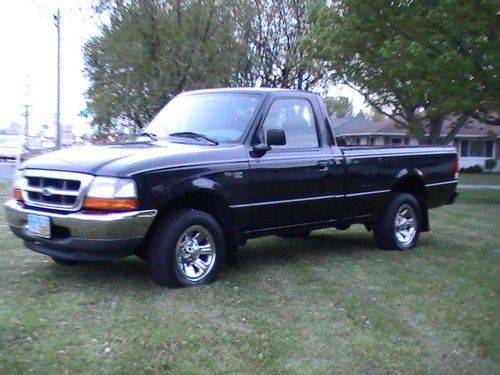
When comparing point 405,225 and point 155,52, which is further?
point 155,52

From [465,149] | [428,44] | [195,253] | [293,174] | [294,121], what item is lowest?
[195,253]

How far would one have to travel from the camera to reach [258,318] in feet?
18.2

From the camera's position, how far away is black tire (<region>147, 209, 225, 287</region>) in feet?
19.9

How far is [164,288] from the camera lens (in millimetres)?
6180

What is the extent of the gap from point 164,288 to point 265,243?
3.06 meters

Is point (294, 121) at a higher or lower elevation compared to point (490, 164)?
higher

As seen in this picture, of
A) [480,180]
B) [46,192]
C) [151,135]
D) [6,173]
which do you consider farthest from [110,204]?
[480,180]

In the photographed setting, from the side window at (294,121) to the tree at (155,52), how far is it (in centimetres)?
1907

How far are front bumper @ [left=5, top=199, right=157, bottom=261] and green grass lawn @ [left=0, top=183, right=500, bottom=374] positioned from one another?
0.37 metres

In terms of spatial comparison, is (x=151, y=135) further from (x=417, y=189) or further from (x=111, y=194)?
(x=417, y=189)

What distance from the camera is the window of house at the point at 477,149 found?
49.7 meters

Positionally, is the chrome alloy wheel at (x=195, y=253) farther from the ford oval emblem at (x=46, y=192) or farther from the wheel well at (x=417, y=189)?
the wheel well at (x=417, y=189)

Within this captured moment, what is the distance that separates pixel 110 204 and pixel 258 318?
1.57 metres

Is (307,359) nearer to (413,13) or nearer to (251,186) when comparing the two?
(251,186)
